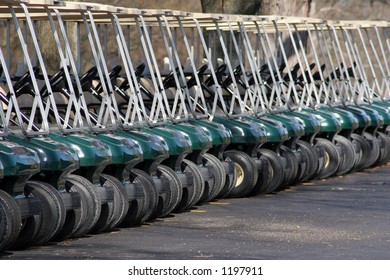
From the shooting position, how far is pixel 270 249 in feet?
42.2

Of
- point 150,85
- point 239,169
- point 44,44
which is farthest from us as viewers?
point 44,44

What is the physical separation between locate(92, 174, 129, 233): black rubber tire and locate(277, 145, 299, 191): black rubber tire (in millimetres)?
5267

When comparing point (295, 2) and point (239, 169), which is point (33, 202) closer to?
point (239, 169)

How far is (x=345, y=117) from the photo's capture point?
22516 millimetres

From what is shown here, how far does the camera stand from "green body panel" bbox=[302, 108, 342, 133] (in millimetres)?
21514

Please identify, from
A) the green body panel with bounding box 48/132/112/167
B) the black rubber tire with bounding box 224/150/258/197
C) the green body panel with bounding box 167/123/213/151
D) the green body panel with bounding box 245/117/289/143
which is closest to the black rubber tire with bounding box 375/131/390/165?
the green body panel with bounding box 245/117/289/143

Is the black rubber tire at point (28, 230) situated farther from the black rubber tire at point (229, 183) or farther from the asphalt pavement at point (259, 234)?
the black rubber tire at point (229, 183)

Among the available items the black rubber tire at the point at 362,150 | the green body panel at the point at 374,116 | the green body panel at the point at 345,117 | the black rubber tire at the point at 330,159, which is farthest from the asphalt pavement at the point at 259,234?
the green body panel at the point at 374,116

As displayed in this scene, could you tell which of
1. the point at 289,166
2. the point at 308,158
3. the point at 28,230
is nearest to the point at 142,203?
the point at 28,230

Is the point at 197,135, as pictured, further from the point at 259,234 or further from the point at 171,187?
the point at 259,234

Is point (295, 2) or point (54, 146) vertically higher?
point (295, 2)

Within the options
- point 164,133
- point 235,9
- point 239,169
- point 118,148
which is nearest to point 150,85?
point 239,169

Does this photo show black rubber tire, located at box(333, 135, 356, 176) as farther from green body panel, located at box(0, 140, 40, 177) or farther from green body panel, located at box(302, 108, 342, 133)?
green body panel, located at box(0, 140, 40, 177)

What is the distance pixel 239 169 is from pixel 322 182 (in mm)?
2992
